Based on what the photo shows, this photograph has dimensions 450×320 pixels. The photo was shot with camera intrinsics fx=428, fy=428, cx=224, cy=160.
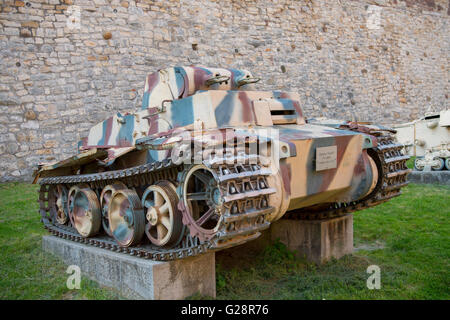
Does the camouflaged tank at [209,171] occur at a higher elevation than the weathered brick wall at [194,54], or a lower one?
lower

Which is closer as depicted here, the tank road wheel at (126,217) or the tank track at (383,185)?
the tank road wheel at (126,217)

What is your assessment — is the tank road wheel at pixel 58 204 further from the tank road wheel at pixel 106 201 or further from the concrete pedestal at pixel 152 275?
the concrete pedestal at pixel 152 275

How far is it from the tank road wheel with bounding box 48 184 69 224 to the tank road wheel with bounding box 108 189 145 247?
1.34 metres

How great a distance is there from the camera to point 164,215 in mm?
4004

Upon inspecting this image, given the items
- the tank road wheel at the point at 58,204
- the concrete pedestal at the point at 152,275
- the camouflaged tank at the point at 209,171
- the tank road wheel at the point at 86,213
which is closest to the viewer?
the camouflaged tank at the point at 209,171

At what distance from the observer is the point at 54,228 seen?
5.63 meters

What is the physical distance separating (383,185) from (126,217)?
2.76 meters

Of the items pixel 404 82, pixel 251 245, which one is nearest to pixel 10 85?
pixel 251 245

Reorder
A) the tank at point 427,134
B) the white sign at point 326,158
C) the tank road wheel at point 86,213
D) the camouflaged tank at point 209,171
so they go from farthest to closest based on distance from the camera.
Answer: the tank at point 427,134
the tank road wheel at point 86,213
the white sign at point 326,158
the camouflaged tank at point 209,171

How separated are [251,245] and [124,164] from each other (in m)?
1.94

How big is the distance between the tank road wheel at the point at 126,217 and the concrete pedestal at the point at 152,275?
0.59 ft

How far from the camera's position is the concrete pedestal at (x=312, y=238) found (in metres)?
5.14

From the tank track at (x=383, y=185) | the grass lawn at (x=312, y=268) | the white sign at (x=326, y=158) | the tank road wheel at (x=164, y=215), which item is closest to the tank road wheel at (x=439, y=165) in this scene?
the grass lawn at (x=312, y=268)

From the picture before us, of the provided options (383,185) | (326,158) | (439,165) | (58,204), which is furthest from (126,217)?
(439,165)
